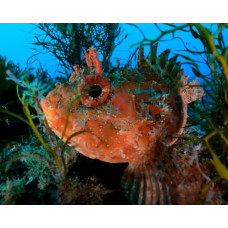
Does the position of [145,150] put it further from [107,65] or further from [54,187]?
[107,65]

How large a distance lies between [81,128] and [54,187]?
1.00m

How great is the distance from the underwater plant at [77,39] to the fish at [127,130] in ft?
15.8

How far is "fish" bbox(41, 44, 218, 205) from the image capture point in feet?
8.89

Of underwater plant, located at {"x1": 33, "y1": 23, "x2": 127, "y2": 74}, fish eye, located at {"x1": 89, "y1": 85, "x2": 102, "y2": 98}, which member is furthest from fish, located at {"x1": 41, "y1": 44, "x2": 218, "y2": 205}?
underwater plant, located at {"x1": 33, "y1": 23, "x2": 127, "y2": 74}

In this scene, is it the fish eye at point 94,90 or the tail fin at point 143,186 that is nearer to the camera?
the tail fin at point 143,186

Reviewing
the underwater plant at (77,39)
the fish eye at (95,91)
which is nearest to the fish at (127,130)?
the fish eye at (95,91)

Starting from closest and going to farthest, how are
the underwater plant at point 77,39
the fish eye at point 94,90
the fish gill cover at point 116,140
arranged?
the fish gill cover at point 116,140, the fish eye at point 94,90, the underwater plant at point 77,39

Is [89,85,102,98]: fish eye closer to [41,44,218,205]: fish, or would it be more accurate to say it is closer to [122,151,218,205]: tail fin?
[41,44,218,205]: fish

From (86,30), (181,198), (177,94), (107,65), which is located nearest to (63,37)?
(86,30)

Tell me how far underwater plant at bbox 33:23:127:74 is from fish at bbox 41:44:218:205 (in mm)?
4806

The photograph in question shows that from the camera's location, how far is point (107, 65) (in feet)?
27.2

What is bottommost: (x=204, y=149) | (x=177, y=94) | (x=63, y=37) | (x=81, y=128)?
(x=204, y=149)

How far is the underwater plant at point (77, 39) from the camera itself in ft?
24.5

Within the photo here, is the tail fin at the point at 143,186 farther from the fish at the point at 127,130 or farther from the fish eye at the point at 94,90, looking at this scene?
the fish eye at the point at 94,90
